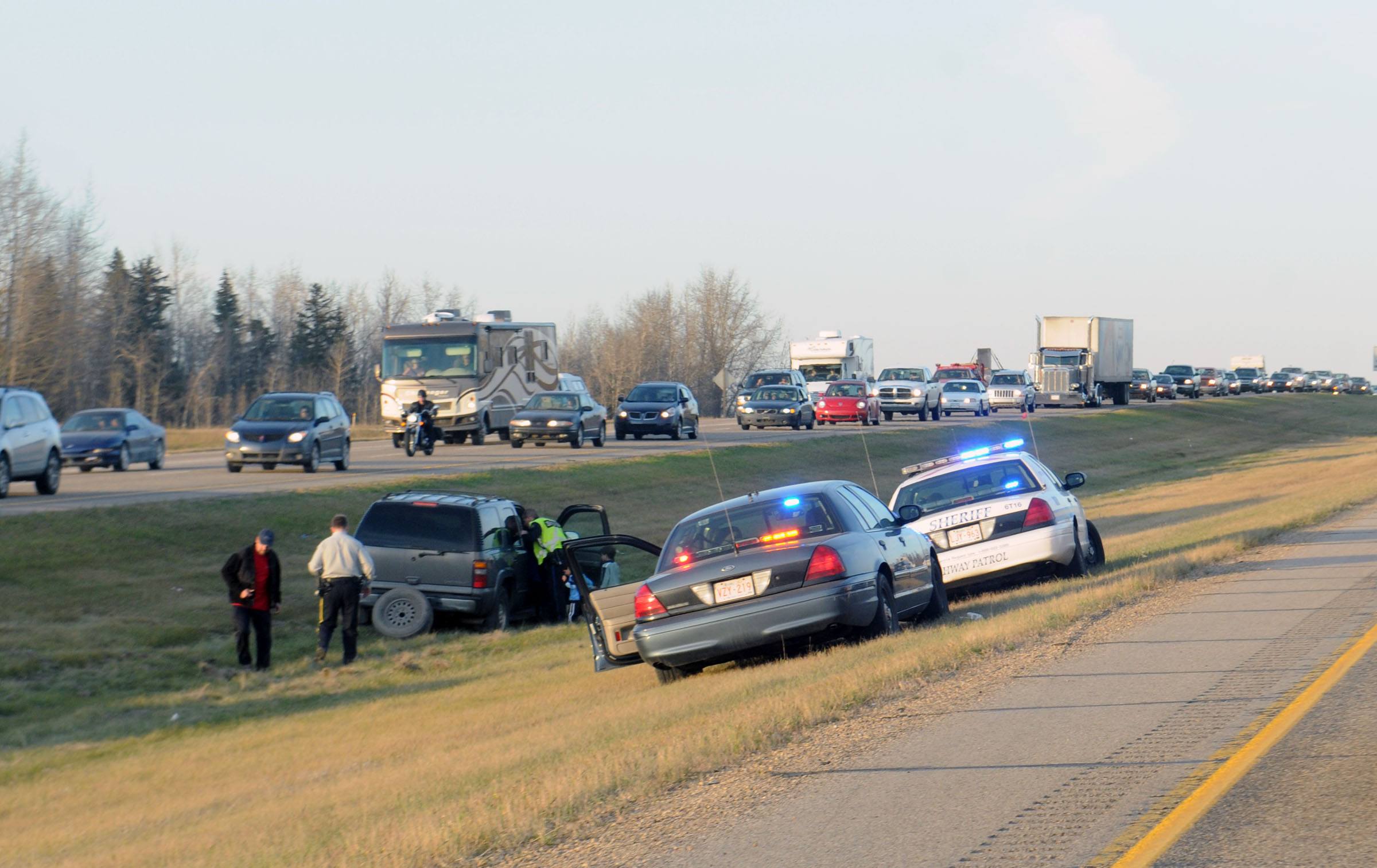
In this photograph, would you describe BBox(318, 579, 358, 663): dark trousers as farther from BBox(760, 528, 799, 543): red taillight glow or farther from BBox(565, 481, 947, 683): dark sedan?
BBox(760, 528, 799, 543): red taillight glow

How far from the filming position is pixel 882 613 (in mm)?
12086

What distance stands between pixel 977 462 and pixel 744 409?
3737cm

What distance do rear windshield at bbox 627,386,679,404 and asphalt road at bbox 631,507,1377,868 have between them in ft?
118

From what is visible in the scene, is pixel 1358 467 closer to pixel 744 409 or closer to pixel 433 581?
pixel 744 409

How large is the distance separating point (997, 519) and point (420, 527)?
24.5ft

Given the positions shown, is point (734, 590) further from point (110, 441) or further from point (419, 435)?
point (110, 441)

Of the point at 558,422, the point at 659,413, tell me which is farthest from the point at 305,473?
the point at 659,413

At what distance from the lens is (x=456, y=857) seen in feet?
20.8

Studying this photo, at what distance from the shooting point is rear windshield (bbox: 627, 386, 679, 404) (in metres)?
46.8

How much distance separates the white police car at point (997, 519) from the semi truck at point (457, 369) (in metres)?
25.0

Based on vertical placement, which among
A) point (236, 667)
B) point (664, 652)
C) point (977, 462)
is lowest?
point (236, 667)

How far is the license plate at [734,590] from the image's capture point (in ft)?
37.3

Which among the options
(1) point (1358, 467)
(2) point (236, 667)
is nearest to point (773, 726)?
(2) point (236, 667)

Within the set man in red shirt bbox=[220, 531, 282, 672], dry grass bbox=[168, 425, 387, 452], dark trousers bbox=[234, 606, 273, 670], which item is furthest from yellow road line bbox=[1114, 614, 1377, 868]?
dry grass bbox=[168, 425, 387, 452]
